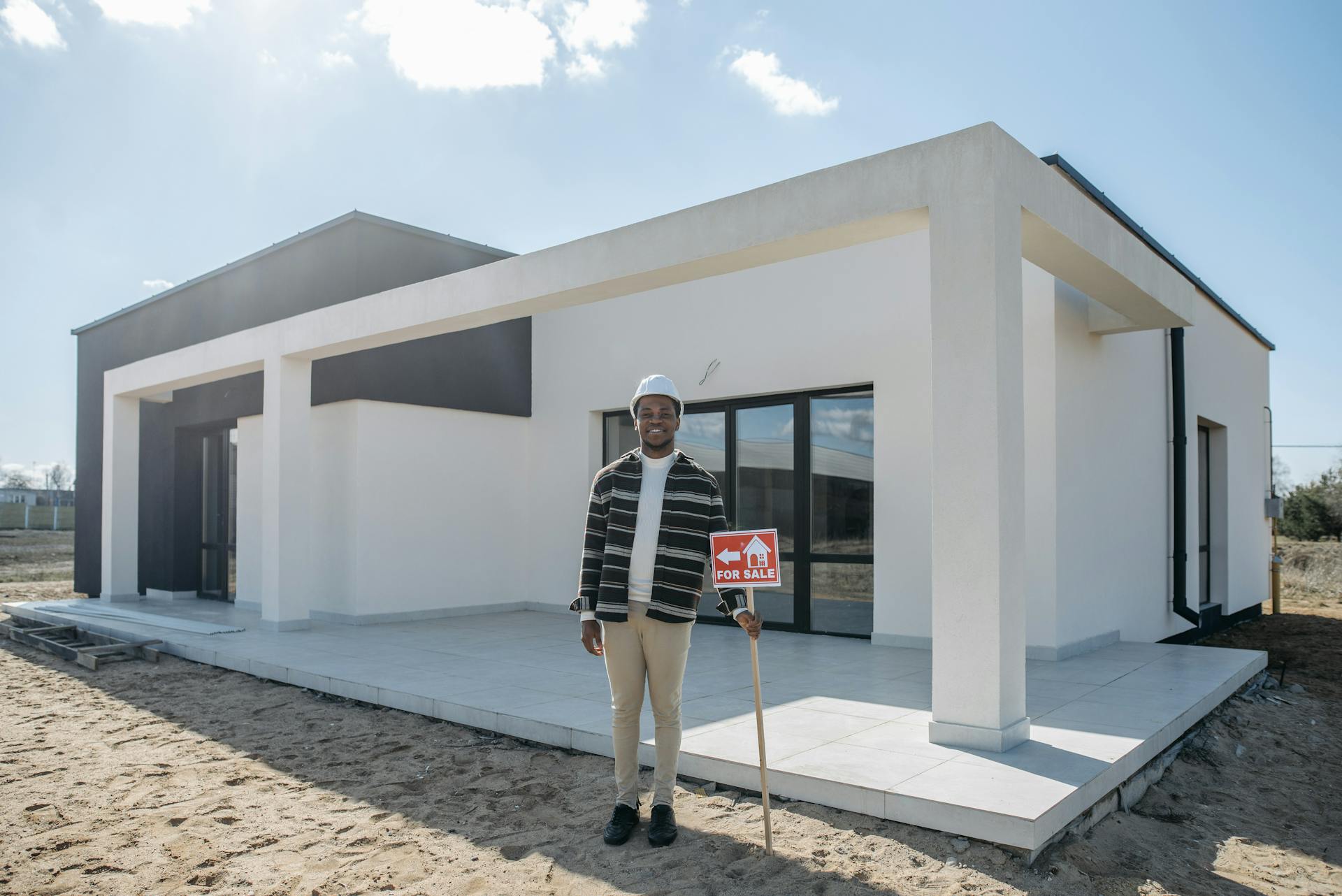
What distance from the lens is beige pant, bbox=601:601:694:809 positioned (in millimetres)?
3279

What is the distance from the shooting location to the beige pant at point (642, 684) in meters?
3.28

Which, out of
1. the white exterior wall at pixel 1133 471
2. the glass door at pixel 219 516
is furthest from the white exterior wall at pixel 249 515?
the white exterior wall at pixel 1133 471

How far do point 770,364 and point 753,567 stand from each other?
557 cm

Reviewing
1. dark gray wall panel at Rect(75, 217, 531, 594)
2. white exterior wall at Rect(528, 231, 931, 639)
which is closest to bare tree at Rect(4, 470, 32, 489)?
dark gray wall panel at Rect(75, 217, 531, 594)

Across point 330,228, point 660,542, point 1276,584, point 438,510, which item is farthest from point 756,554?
point 1276,584

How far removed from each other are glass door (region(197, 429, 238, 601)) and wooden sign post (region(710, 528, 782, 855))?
938cm

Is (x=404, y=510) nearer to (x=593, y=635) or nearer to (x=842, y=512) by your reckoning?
(x=842, y=512)

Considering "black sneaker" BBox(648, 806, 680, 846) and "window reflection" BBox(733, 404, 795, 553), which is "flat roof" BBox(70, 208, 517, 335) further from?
"black sneaker" BBox(648, 806, 680, 846)

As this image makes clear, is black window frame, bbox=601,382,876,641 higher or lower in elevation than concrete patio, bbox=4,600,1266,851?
higher

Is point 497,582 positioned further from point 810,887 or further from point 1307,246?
point 1307,246

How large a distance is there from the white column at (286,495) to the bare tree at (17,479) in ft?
185

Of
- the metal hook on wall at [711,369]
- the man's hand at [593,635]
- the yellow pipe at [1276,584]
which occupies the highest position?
the metal hook on wall at [711,369]

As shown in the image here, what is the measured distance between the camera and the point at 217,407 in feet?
36.1

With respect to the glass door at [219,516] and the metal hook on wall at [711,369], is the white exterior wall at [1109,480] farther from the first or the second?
the glass door at [219,516]
